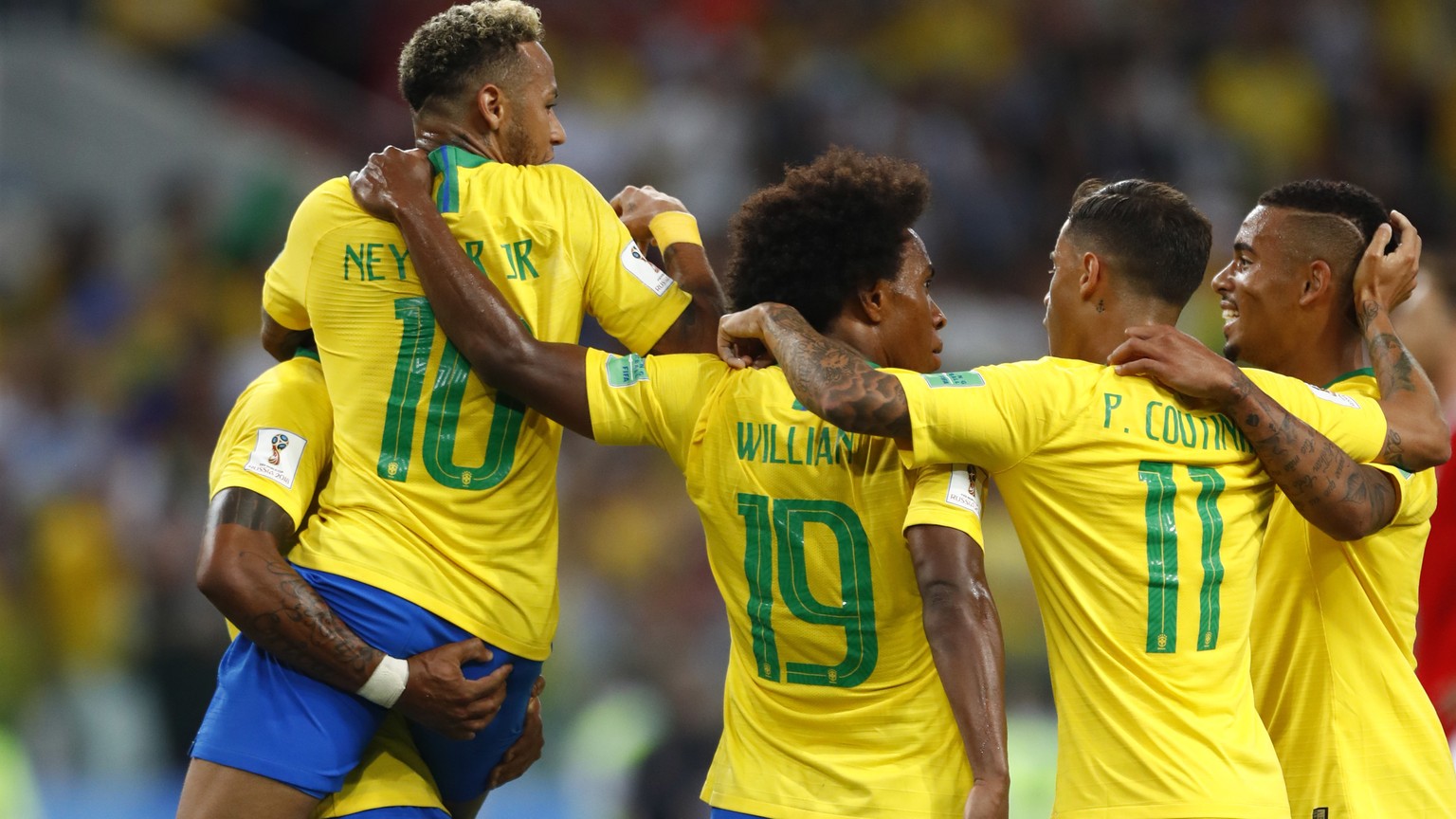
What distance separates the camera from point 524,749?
373 cm

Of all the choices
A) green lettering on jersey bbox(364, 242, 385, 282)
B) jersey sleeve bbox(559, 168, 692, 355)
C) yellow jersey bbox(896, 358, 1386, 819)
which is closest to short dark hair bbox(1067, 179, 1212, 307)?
yellow jersey bbox(896, 358, 1386, 819)

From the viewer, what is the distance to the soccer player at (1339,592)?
319cm

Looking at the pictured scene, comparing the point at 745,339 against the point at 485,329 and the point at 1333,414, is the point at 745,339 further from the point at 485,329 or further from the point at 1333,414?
the point at 1333,414

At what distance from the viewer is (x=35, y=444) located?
9.08 meters

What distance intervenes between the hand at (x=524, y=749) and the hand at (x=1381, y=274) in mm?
2063

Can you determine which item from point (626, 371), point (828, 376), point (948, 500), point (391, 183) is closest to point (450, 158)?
point (391, 183)

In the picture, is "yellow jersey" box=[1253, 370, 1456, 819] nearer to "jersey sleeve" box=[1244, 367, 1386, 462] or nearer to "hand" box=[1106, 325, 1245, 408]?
"jersey sleeve" box=[1244, 367, 1386, 462]

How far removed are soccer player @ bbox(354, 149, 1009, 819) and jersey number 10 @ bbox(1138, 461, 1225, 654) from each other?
0.95 ft

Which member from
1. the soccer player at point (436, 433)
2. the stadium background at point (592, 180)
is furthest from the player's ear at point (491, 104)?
the stadium background at point (592, 180)

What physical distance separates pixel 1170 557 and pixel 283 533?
187 cm

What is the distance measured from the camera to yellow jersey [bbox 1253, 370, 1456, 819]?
3.19 m

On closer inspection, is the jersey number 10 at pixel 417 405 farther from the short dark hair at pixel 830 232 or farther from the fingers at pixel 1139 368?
the fingers at pixel 1139 368

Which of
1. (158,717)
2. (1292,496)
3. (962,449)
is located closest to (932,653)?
(962,449)

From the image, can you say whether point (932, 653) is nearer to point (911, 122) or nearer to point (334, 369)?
point (334, 369)
